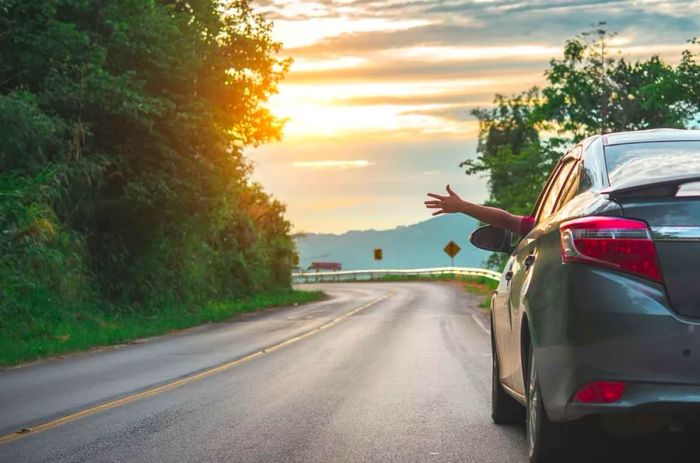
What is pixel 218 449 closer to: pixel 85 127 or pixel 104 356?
pixel 104 356

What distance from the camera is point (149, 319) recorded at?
29.9 m

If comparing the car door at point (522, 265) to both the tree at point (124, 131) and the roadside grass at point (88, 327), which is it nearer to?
the roadside grass at point (88, 327)

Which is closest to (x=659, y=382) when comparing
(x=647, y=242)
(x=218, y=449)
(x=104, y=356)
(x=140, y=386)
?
(x=647, y=242)

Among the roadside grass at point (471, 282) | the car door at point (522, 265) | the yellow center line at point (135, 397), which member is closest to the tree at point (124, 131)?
the yellow center line at point (135, 397)

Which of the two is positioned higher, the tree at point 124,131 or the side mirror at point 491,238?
the tree at point 124,131

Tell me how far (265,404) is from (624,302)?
6.23 meters

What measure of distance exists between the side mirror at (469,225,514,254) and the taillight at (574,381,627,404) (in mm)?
2935

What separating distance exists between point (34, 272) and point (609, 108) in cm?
3780

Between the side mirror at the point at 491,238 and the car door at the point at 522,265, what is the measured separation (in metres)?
0.32

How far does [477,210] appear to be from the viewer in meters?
7.88

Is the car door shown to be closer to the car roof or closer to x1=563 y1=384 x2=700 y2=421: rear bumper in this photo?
the car roof

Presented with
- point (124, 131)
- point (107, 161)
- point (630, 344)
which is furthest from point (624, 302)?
point (124, 131)

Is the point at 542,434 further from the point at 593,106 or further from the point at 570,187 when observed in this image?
the point at 593,106

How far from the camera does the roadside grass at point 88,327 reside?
19594 millimetres
